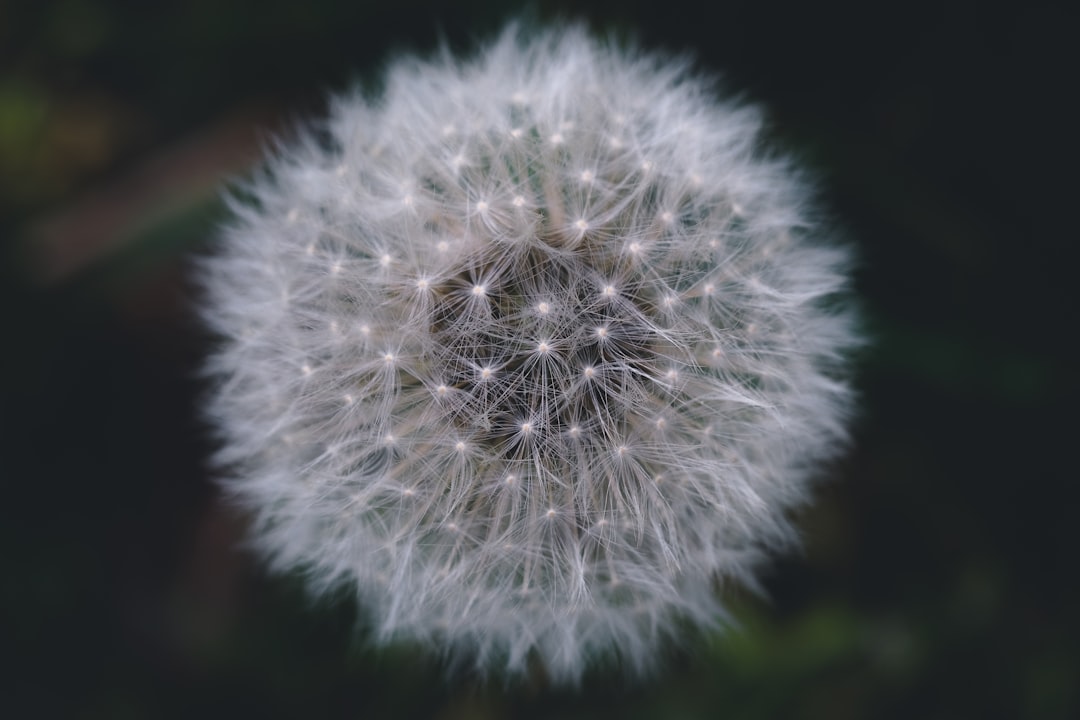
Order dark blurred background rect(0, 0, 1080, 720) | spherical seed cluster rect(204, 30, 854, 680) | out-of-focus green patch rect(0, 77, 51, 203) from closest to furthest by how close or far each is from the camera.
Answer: spherical seed cluster rect(204, 30, 854, 680) < dark blurred background rect(0, 0, 1080, 720) < out-of-focus green patch rect(0, 77, 51, 203)

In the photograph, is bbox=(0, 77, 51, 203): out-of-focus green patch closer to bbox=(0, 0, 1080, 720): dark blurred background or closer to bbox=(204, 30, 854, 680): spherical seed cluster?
bbox=(0, 0, 1080, 720): dark blurred background

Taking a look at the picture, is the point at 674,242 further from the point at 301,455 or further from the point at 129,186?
the point at 129,186

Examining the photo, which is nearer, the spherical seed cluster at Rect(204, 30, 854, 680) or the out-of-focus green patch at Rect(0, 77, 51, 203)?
the spherical seed cluster at Rect(204, 30, 854, 680)

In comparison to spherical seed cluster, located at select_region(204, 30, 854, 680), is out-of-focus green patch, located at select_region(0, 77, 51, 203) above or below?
above

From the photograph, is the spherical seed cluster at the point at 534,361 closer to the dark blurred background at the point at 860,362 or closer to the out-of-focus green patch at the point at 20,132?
the dark blurred background at the point at 860,362

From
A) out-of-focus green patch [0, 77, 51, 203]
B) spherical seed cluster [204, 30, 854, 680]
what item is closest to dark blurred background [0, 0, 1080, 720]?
out-of-focus green patch [0, 77, 51, 203]

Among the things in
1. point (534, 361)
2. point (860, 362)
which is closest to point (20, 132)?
point (534, 361)

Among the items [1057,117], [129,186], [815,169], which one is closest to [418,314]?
[815,169]

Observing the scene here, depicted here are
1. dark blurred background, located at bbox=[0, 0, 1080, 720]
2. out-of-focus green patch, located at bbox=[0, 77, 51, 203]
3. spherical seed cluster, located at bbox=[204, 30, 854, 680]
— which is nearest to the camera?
spherical seed cluster, located at bbox=[204, 30, 854, 680]
